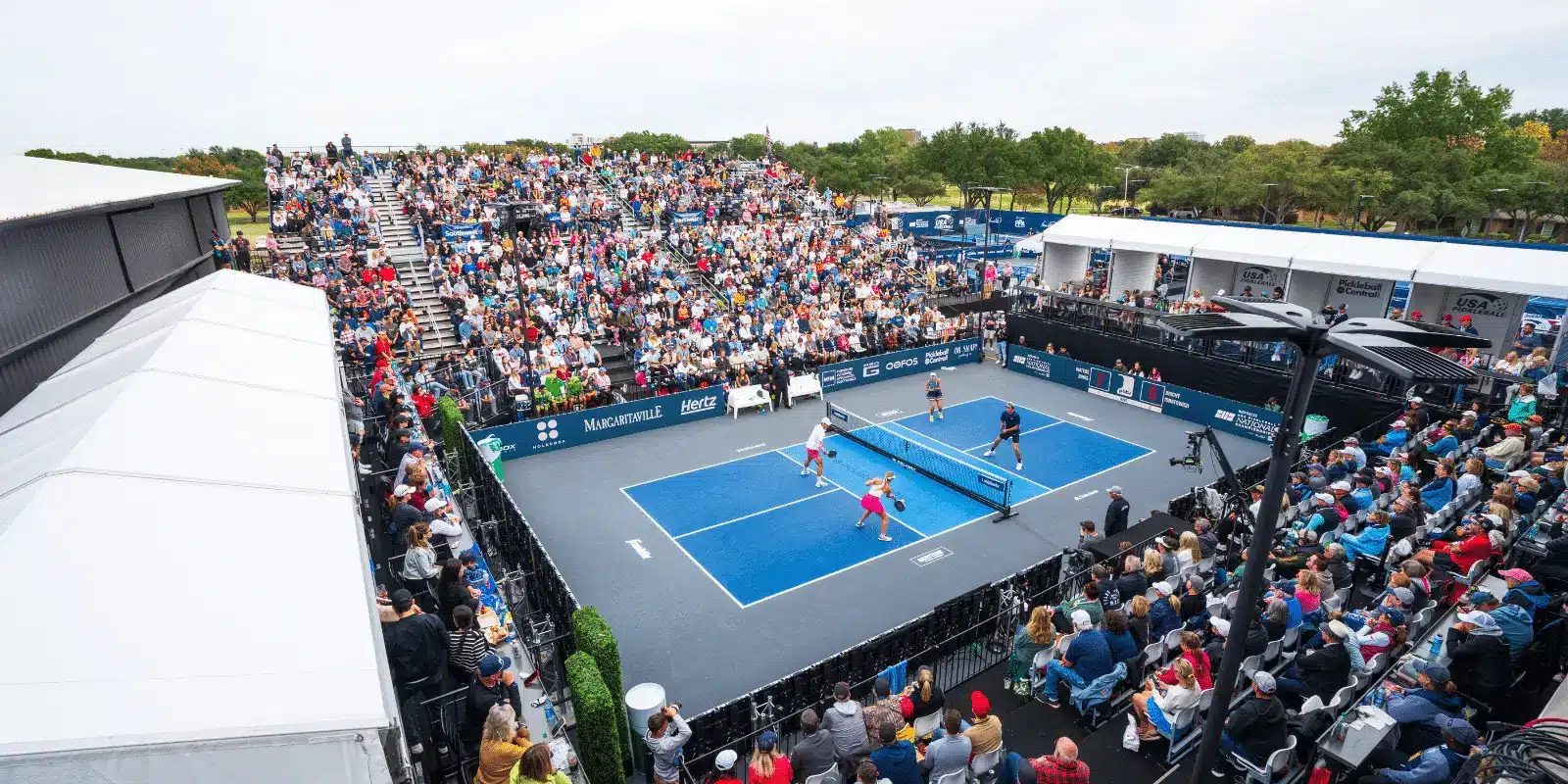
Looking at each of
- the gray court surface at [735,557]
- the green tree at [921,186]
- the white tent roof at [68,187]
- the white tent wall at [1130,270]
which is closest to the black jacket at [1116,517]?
the gray court surface at [735,557]

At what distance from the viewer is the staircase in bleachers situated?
24.4 metres

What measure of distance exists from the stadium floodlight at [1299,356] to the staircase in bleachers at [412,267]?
23065mm

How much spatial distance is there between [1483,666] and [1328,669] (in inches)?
58.6

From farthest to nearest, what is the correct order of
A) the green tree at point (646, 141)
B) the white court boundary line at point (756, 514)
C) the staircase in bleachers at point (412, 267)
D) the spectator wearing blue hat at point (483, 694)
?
the green tree at point (646, 141)
the staircase in bleachers at point (412, 267)
the white court boundary line at point (756, 514)
the spectator wearing blue hat at point (483, 694)

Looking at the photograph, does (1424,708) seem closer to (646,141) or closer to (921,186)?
(921,186)

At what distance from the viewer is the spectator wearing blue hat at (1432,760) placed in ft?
21.0

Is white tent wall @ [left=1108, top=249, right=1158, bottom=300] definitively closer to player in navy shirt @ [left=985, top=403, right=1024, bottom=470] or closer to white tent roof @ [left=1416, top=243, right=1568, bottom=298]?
white tent roof @ [left=1416, top=243, right=1568, bottom=298]

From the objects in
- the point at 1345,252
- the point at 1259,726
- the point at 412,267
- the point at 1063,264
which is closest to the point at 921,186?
the point at 1063,264

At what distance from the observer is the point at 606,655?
8.63 m

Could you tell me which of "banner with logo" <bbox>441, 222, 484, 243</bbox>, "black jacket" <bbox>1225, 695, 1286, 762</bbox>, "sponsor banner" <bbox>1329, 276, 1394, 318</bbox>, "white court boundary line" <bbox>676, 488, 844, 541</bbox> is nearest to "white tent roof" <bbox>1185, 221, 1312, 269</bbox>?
"sponsor banner" <bbox>1329, 276, 1394, 318</bbox>

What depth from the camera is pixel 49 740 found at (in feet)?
10.3

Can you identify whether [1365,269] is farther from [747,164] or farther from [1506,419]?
[747,164]

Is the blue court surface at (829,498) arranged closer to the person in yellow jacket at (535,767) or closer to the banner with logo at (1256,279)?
the person in yellow jacket at (535,767)

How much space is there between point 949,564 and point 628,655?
622cm
